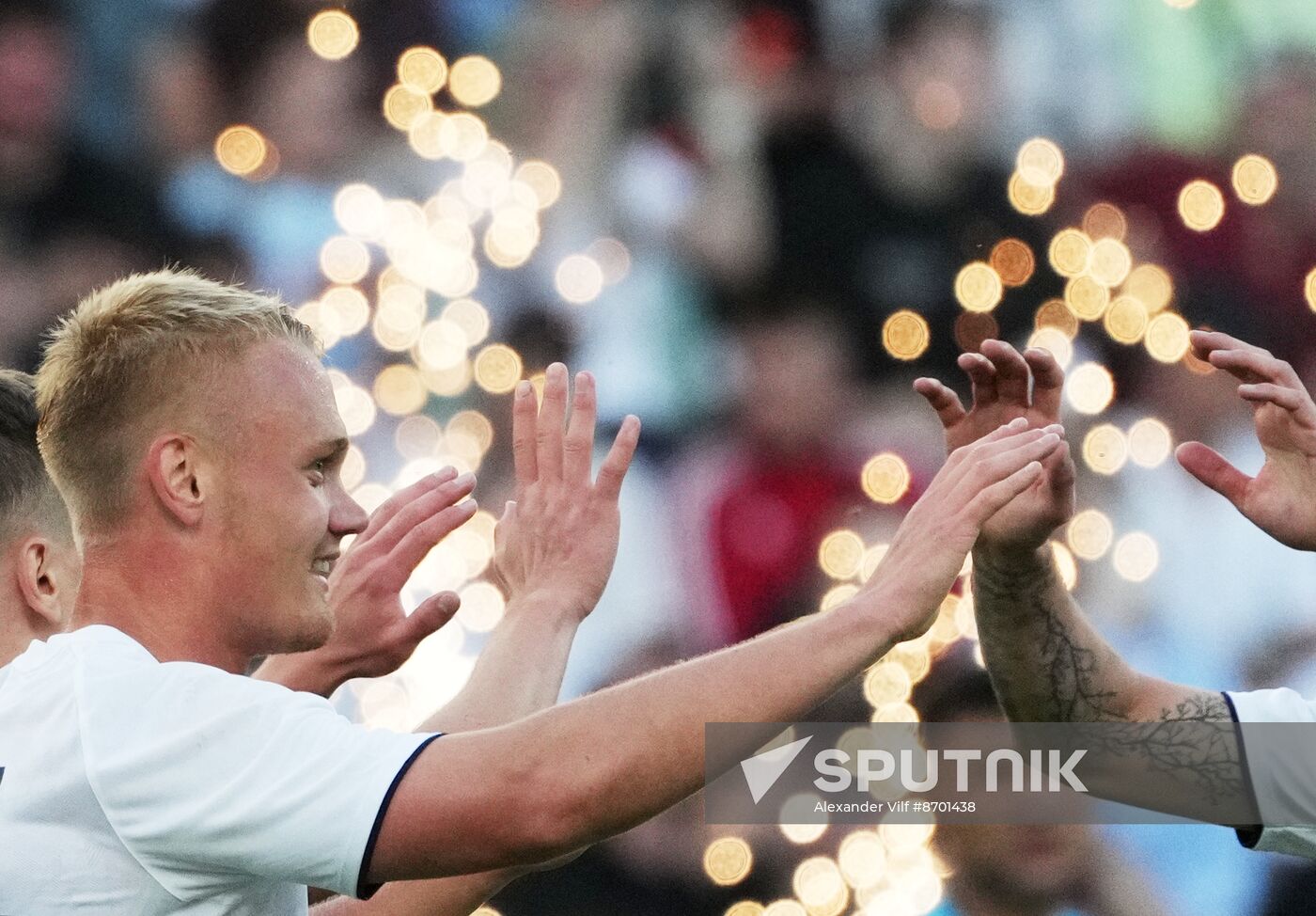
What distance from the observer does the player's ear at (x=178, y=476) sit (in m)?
1.41

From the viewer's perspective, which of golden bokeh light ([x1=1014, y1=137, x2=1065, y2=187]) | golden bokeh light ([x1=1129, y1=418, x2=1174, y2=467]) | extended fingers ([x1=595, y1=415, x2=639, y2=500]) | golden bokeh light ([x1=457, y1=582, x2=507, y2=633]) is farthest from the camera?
golden bokeh light ([x1=1014, y1=137, x2=1065, y2=187])

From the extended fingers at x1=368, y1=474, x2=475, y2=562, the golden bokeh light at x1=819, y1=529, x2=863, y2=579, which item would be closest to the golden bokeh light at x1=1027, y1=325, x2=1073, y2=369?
the golden bokeh light at x1=819, y1=529, x2=863, y2=579

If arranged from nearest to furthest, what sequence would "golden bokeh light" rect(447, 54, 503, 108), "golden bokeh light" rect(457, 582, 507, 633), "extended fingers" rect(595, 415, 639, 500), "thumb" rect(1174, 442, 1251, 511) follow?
"extended fingers" rect(595, 415, 639, 500) → "thumb" rect(1174, 442, 1251, 511) → "golden bokeh light" rect(457, 582, 507, 633) → "golden bokeh light" rect(447, 54, 503, 108)

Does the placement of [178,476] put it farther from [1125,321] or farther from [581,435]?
[1125,321]

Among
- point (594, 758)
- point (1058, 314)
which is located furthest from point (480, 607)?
point (594, 758)

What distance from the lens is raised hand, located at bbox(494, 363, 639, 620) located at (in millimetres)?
1823

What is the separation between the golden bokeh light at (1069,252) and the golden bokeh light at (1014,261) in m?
0.06

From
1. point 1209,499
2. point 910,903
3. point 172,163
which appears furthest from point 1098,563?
point 172,163

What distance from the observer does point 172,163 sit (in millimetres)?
4020

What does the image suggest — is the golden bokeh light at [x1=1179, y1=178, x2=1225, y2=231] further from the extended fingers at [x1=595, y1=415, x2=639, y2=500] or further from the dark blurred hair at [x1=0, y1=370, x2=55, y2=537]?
the dark blurred hair at [x1=0, y1=370, x2=55, y2=537]

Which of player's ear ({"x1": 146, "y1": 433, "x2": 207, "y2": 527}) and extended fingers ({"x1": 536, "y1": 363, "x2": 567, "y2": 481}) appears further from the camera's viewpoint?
extended fingers ({"x1": 536, "y1": 363, "x2": 567, "y2": 481})

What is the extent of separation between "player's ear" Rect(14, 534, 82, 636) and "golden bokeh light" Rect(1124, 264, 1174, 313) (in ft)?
10.1

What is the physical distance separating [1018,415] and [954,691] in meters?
1.84

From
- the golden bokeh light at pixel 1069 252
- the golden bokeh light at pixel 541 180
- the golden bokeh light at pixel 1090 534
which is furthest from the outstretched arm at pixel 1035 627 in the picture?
the golden bokeh light at pixel 541 180
